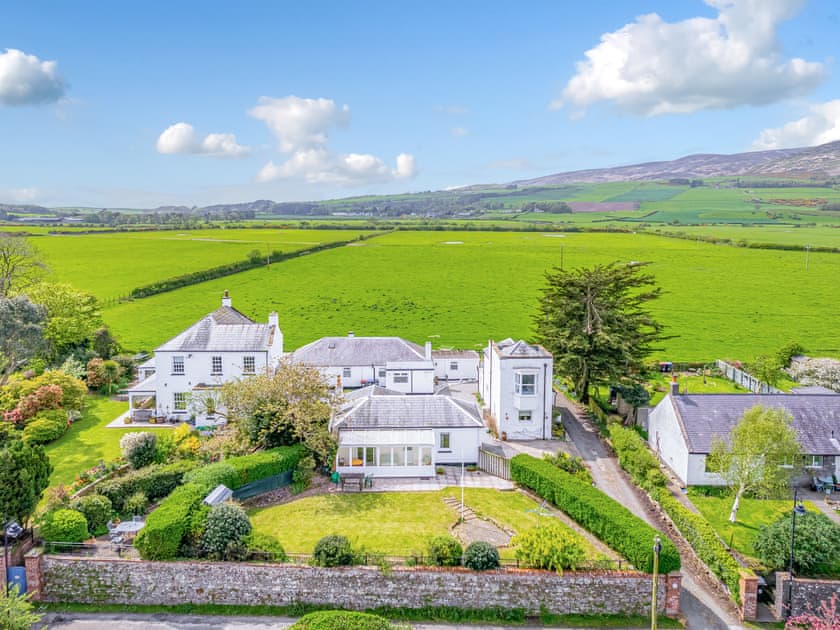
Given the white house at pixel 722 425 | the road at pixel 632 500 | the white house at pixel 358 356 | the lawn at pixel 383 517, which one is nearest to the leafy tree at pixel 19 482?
the lawn at pixel 383 517

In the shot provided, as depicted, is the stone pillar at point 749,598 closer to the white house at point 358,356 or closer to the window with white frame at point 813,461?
the window with white frame at point 813,461

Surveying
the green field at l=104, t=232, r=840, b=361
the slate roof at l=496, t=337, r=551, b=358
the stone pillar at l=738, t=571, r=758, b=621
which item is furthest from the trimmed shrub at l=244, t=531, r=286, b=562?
the green field at l=104, t=232, r=840, b=361

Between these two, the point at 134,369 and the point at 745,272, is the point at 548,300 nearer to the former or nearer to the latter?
the point at 134,369

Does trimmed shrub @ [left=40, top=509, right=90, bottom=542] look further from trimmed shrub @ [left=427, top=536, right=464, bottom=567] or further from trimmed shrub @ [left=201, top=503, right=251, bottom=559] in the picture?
trimmed shrub @ [left=427, top=536, right=464, bottom=567]

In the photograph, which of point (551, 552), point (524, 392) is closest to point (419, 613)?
point (551, 552)

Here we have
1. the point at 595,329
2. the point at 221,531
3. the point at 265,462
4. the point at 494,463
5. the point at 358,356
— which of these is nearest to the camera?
the point at 221,531

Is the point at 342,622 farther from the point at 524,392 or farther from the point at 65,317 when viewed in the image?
the point at 65,317

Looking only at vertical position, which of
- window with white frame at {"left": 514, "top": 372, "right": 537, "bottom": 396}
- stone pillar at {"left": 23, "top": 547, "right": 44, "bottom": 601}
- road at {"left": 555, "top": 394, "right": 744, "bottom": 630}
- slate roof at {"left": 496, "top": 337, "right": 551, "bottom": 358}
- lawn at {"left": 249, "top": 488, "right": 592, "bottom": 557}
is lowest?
road at {"left": 555, "top": 394, "right": 744, "bottom": 630}
